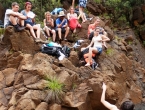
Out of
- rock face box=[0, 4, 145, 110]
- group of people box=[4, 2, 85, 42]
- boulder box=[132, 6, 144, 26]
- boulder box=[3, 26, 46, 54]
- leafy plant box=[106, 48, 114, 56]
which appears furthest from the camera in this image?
boulder box=[132, 6, 144, 26]

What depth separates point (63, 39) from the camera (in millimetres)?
12578

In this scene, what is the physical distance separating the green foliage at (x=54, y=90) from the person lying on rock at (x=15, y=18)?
2.49 metres

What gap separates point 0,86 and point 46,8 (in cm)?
952

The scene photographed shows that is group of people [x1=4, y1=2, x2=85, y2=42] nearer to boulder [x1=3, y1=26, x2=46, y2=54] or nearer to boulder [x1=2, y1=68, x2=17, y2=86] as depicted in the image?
boulder [x1=3, y1=26, x2=46, y2=54]

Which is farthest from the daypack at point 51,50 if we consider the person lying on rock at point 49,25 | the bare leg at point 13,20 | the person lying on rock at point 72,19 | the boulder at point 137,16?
the boulder at point 137,16

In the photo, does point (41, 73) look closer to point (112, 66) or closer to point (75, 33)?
point (112, 66)

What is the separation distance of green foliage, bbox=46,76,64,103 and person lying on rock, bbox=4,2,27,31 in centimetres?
249

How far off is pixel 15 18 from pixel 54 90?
121 inches

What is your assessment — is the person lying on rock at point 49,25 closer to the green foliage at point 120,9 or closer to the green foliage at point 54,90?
the green foliage at point 54,90

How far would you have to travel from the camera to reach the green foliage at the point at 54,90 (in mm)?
8133

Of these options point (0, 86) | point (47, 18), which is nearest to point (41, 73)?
point (0, 86)

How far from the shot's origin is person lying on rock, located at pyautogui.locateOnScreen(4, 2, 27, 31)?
940 cm

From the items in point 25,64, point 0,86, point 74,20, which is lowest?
point 0,86

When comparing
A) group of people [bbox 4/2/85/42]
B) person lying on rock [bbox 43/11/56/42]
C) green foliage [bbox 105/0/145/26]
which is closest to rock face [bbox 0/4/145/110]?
group of people [bbox 4/2/85/42]
